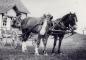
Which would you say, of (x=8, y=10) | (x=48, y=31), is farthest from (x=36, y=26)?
(x=8, y=10)

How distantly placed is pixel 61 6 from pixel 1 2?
735 cm

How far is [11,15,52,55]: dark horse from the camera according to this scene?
306 inches

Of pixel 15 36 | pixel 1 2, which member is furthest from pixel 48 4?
pixel 1 2

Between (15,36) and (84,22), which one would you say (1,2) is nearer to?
(15,36)

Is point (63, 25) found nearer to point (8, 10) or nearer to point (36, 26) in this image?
point (36, 26)

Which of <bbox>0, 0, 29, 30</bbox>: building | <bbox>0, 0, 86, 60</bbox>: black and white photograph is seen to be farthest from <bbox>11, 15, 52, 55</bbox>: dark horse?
<bbox>0, 0, 29, 30</bbox>: building

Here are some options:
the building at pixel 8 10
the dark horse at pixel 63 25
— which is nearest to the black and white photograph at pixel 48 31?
→ the dark horse at pixel 63 25

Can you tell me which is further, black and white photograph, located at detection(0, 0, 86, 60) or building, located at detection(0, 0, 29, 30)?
building, located at detection(0, 0, 29, 30)

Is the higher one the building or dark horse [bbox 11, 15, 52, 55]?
the building

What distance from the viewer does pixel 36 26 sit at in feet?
26.6

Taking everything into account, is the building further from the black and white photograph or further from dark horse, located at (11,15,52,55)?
dark horse, located at (11,15,52,55)

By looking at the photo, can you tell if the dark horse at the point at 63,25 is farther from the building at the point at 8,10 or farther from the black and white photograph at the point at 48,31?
the building at the point at 8,10

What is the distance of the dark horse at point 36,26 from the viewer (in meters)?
7.76

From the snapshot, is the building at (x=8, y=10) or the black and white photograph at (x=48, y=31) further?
the building at (x=8, y=10)
